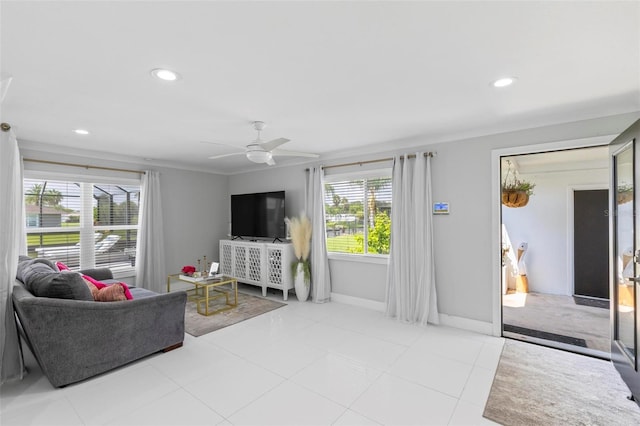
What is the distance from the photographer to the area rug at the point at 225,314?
3643mm

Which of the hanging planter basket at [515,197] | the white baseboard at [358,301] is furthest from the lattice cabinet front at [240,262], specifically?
the hanging planter basket at [515,197]

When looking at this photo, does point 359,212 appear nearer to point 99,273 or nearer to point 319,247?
point 319,247

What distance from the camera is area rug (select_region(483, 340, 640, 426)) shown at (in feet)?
6.57

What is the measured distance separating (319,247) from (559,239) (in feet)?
13.5

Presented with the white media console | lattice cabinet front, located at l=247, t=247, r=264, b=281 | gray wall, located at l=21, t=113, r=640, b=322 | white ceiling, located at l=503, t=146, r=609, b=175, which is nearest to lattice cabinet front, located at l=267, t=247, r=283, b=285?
the white media console

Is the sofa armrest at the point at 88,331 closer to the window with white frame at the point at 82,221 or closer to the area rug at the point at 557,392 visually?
the window with white frame at the point at 82,221

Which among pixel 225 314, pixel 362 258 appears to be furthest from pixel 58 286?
pixel 362 258

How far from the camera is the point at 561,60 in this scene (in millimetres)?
1873

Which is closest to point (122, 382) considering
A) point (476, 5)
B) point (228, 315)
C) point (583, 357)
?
point (228, 315)

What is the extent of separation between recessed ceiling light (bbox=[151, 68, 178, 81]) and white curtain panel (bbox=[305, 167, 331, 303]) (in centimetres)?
288

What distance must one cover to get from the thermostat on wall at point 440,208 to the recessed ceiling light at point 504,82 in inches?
66.0

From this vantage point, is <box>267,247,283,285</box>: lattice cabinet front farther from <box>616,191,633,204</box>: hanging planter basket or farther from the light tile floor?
<box>616,191,633,204</box>: hanging planter basket

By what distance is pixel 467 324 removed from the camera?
3.55 m

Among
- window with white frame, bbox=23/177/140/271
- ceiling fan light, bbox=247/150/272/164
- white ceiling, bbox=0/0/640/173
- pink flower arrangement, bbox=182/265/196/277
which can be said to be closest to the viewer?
white ceiling, bbox=0/0/640/173
